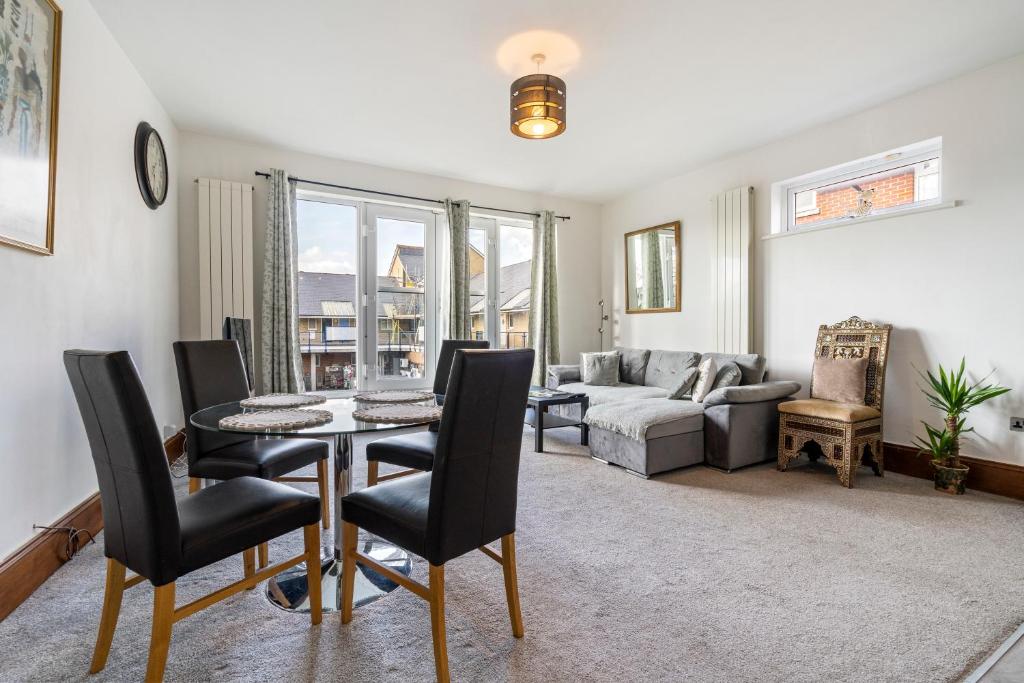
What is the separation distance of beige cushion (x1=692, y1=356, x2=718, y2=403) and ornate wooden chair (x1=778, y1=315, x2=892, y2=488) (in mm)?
564

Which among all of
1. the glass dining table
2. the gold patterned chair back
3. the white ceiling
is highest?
the white ceiling

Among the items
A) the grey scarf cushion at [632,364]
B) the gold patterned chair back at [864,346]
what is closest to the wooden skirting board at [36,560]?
the grey scarf cushion at [632,364]

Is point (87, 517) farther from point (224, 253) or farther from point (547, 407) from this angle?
point (547, 407)

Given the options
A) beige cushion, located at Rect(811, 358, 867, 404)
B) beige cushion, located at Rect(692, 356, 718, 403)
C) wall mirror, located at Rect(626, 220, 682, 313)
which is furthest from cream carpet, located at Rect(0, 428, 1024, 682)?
wall mirror, located at Rect(626, 220, 682, 313)

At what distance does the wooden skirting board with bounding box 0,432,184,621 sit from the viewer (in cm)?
171

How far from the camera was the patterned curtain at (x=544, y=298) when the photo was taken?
5648mm

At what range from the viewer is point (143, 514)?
4.13 ft

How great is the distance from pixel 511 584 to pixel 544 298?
4.30m

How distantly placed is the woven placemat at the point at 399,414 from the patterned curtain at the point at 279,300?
2.56 meters

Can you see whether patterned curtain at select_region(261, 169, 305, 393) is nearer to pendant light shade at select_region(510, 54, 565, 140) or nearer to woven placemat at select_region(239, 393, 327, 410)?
woven placemat at select_region(239, 393, 327, 410)

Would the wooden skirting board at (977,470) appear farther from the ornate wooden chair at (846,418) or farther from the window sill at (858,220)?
the window sill at (858,220)

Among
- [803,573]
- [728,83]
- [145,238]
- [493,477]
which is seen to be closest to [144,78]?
[145,238]

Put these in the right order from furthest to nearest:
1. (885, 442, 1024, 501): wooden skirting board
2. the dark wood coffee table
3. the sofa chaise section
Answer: the dark wood coffee table, the sofa chaise section, (885, 442, 1024, 501): wooden skirting board

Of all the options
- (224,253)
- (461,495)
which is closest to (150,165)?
(224,253)
